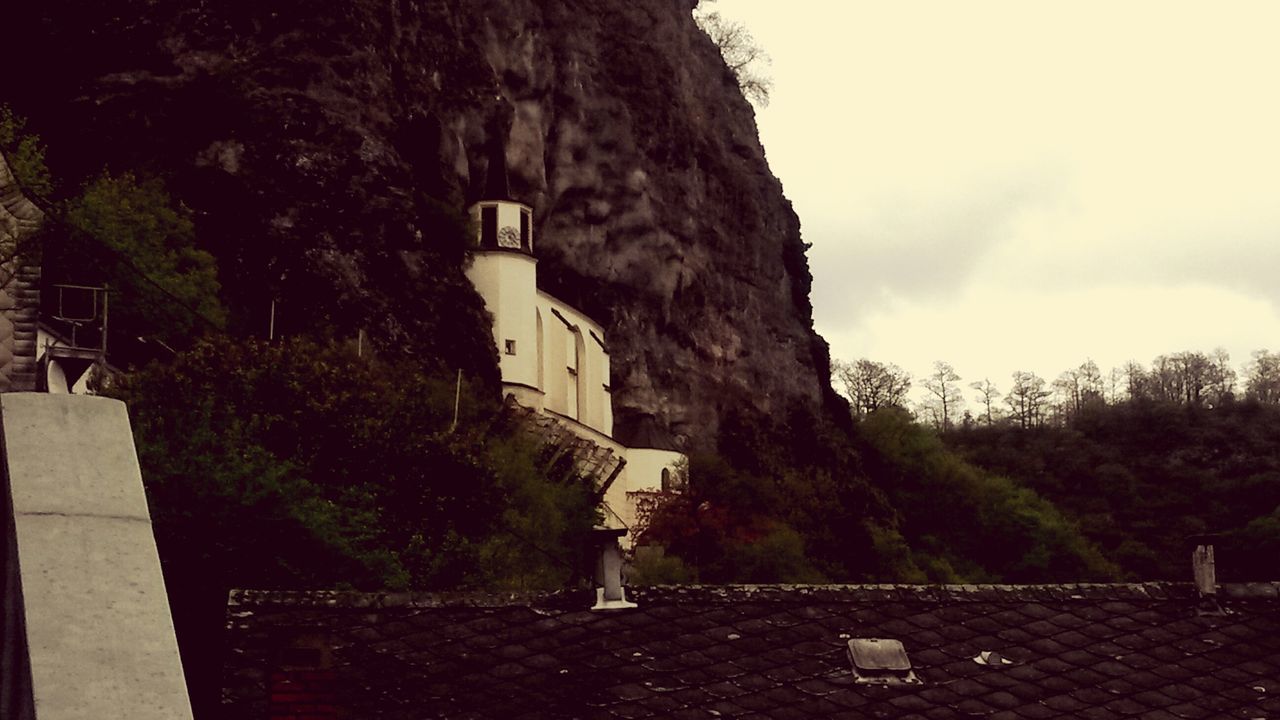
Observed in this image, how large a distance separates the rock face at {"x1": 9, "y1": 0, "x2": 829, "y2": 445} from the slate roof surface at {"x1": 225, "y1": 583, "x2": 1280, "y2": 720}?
42.2m

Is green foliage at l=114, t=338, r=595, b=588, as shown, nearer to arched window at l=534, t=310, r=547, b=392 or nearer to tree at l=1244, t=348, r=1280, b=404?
arched window at l=534, t=310, r=547, b=392

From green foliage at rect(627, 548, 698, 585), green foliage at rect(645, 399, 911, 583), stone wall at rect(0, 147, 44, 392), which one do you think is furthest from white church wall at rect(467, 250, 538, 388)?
stone wall at rect(0, 147, 44, 392)

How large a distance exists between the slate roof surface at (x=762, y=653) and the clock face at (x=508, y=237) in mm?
55123

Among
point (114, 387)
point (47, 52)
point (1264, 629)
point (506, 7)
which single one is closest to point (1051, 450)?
point (506, 7)

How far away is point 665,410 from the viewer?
80500 mm

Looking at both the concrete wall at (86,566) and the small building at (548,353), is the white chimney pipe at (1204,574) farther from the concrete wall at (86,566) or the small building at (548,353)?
the small building at (548,353)

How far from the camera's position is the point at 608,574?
13.7 metres

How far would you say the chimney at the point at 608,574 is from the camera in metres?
13.7

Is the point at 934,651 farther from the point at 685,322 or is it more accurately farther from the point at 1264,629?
the point at 685,322

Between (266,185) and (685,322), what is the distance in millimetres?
30775

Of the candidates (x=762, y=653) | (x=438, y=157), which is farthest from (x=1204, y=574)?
(x=438, y=157)

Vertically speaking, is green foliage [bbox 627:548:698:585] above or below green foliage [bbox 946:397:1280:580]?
below

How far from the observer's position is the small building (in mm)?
66875

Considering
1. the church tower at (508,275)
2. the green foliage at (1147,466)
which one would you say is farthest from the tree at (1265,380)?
the church tower at (508,275)
